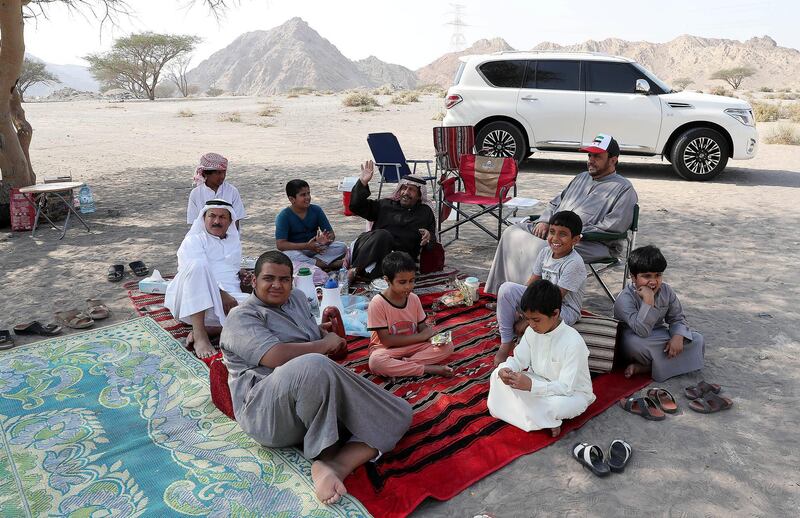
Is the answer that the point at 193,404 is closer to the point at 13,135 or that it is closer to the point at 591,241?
the point at 591,241

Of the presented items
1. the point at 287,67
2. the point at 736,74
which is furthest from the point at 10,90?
the point at 287,67

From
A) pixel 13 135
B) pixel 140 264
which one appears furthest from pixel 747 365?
pixel 13 135

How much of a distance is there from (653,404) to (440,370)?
1.21m

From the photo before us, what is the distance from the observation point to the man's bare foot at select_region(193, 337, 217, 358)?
12.8ft

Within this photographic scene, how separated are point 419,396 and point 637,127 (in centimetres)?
788

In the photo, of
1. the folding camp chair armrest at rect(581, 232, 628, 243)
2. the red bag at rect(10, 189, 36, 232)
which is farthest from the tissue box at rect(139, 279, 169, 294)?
the folding camp chair armrest at rect(581, 232, 628, 243)

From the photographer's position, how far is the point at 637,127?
9.72 m

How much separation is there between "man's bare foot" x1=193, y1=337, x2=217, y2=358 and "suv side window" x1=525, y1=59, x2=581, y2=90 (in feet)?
26.2

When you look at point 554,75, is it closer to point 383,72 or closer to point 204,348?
point 204,348

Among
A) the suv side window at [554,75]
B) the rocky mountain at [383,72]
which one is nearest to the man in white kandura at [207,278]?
the suv side window at [554,75]

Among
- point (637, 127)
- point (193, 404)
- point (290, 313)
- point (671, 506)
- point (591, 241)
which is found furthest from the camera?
point (637, 127)

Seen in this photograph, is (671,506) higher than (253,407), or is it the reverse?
(253,407)

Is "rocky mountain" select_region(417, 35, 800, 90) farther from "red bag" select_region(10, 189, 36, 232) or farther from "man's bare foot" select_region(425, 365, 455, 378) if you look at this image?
"man's bare foot" select_region(425, 365, 455, 378)

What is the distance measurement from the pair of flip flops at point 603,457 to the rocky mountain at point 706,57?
65.6m
